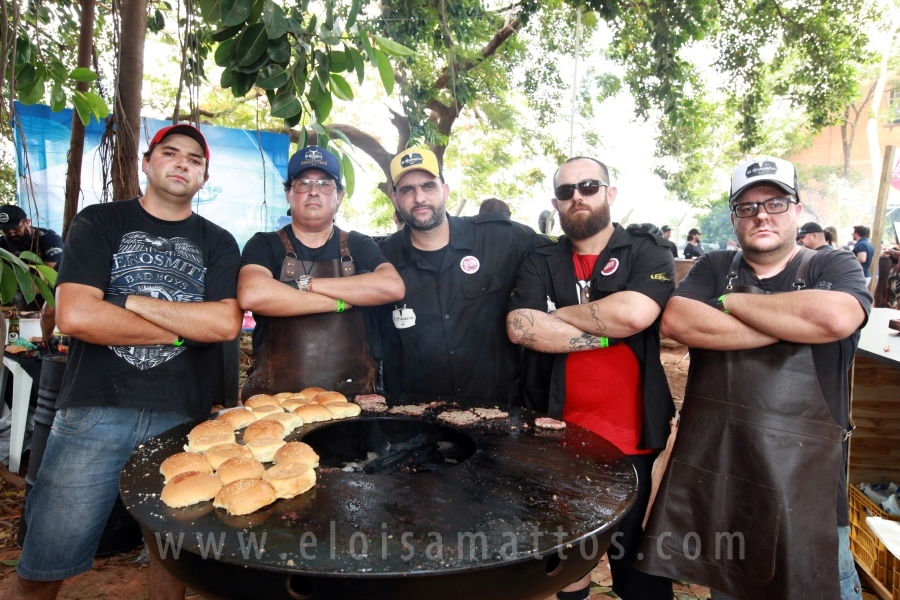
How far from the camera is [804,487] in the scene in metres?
2.08

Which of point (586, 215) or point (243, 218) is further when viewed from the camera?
point (243, 218)

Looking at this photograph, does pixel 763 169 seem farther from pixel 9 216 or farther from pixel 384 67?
pixel 9 216

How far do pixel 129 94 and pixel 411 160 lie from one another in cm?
173

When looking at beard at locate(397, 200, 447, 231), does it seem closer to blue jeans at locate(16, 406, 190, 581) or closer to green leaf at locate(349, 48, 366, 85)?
green leaf at locate(349, 48, 366, 85)

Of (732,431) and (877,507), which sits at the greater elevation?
(732,431)

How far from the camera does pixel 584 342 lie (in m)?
2.66

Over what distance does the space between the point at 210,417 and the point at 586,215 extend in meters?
2.05

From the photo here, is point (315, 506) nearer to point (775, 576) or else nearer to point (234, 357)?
point (775, 576)

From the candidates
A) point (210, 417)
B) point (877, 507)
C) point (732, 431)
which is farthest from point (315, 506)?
point (877, 507)

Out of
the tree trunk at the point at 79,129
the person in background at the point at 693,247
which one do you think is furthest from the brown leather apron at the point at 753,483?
the person in background at the point at 693,247

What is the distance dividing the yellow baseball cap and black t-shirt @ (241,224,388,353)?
449 millimetres

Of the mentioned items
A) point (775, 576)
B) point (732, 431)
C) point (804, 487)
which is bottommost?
point (775, 576)

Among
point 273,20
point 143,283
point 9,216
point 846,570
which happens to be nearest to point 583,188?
point 273,20

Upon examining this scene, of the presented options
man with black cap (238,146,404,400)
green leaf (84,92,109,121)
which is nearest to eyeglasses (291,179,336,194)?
man with black cap (238,146,404,400)
